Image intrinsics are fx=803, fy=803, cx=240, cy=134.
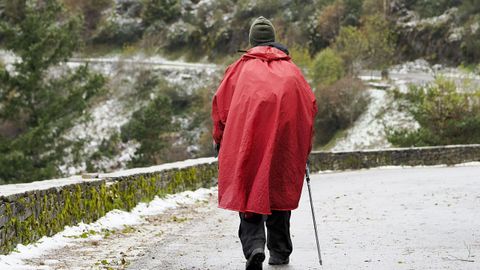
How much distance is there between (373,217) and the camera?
36.1ft

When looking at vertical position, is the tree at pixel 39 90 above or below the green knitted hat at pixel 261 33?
below

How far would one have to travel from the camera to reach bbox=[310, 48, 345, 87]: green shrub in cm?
5616

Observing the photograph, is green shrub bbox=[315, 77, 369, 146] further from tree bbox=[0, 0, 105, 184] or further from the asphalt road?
the asphalt road

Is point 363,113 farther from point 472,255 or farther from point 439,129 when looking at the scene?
point 472,255

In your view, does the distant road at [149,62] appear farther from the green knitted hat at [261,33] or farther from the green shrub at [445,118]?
the green knitted hat at [261,33]

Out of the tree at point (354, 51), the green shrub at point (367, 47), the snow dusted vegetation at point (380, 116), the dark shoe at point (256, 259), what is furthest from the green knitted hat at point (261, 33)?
the tree at point (354, 51)

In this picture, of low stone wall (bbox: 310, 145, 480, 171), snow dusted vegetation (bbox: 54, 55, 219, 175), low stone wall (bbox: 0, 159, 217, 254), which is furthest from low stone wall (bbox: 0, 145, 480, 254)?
snow dusted vegetation (bbox: 54, 55, 219, 175)

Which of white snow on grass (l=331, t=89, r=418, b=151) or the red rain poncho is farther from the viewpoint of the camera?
white snow on grass (l=331, t=89, r=418, b=151)

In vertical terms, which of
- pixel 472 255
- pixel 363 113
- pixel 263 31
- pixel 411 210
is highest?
pixel 263 31

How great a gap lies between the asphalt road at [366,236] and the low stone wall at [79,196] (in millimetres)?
1097

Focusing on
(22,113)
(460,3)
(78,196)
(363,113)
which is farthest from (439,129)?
(78,196)

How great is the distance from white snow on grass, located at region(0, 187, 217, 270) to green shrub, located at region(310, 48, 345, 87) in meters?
42.1

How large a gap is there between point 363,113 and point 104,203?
4375cm

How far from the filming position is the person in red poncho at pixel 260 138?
240 inches
